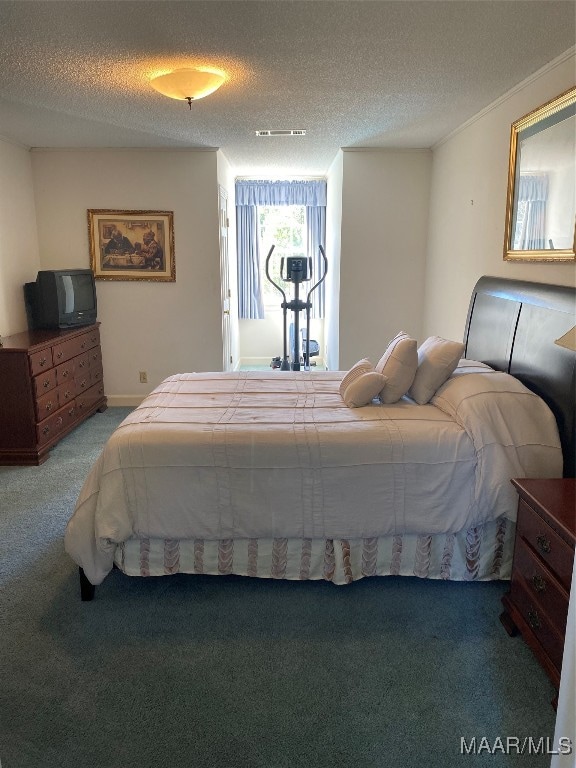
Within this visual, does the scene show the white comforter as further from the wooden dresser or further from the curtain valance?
the curtain valance

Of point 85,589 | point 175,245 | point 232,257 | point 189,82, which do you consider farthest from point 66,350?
point 232,257

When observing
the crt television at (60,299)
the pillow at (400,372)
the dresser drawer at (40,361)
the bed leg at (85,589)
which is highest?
the crt television at (60,299)

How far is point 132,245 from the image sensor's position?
509 cm

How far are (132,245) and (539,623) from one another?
4.48 meters

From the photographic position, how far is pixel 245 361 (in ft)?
24.0

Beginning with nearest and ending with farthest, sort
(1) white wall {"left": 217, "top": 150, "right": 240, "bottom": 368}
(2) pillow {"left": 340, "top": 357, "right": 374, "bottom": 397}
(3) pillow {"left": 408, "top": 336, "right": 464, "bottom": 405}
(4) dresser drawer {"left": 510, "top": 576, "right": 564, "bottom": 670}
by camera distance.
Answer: (4) dresser drawer {"left": 510, "top": 576, "right": 564, "bottom": 670} < (3) pillow {"left": 408, "top": 336, "right": 464, "bottom": 405} < (2) pillow {"left": 340, "top": 357, "right": 374, "bottom": 397} < (1) white wall {"left": 217, "top": 150, "right": 240, "bottom": 368}

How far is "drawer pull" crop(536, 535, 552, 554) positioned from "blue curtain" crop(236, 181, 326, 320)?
17.9 ft

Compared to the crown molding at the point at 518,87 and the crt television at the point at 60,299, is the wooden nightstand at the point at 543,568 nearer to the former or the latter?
the crown molding at the point at 518,87

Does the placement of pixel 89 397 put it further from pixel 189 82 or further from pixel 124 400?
pixel 189 82

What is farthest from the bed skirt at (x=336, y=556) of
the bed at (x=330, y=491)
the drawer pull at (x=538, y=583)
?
the drawer pull at (x=538, y=583)

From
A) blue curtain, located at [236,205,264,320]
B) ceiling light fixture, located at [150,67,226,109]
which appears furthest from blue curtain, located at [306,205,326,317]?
ceiling light fixture, located at [150,67,226,109]

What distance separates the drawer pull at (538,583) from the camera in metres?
1.84

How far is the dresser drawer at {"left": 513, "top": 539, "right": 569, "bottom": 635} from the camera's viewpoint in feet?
5.64

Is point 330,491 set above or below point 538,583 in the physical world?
above
